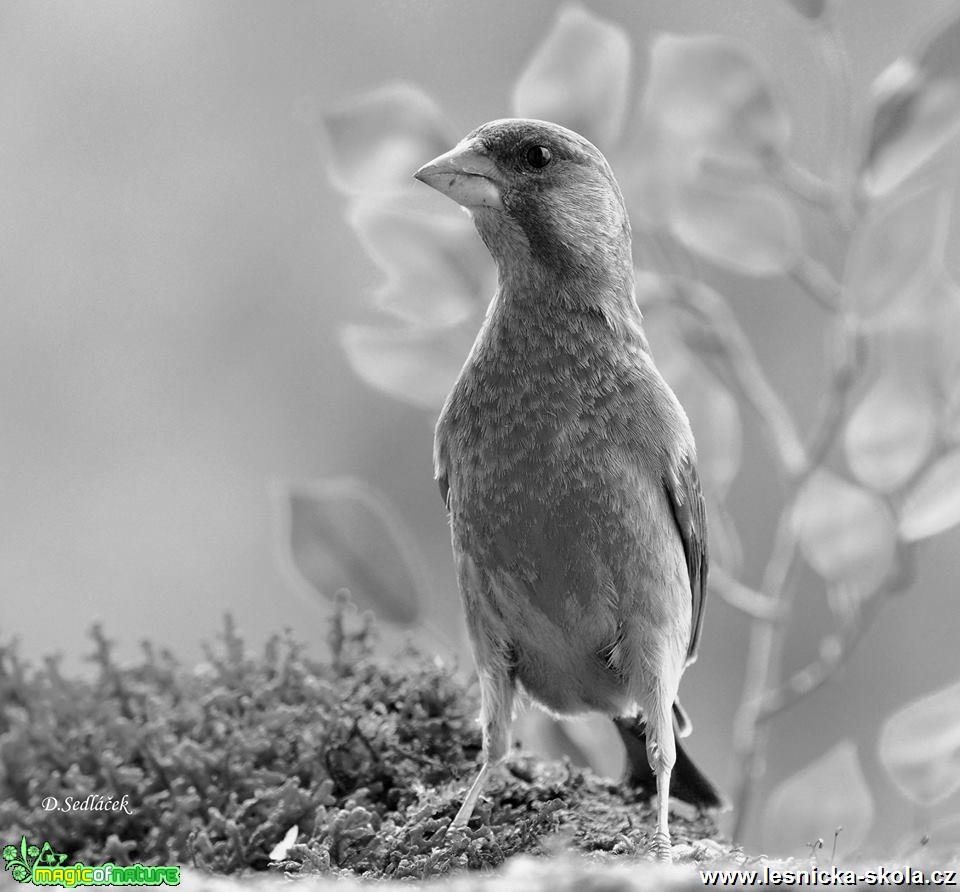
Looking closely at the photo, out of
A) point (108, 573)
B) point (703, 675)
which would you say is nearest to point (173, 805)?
point (703, 675)

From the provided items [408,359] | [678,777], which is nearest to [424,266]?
[408,359]

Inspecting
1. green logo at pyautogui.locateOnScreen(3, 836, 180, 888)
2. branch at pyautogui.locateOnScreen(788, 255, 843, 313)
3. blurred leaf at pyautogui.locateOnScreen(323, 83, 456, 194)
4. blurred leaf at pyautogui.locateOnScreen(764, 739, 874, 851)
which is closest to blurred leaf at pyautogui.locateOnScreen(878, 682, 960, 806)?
blurred leaf at pyautogui.locateOnScreen(764, 739, 874, 851)

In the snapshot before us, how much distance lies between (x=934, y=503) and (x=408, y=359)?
99cm

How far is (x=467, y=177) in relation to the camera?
7.37 ft

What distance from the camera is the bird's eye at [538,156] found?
7.50 feet

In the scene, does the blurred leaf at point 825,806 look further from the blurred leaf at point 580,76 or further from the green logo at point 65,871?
the blurred leaf at point 580,76

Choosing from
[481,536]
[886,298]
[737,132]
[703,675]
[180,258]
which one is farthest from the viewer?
[180,258]

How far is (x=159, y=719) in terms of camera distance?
2.41 metres

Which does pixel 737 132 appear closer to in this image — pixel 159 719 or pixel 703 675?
pixel 159 719

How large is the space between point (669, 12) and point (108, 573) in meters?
3.41

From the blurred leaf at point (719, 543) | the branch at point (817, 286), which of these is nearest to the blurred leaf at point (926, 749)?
the blurred leaf at point (719, 543)

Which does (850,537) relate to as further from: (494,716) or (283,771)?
(283,771)

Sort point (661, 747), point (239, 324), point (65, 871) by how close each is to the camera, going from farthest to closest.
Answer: point (239, 324) < point (661, 747) < point (65, 871)

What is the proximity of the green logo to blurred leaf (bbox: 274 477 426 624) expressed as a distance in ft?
2.20
